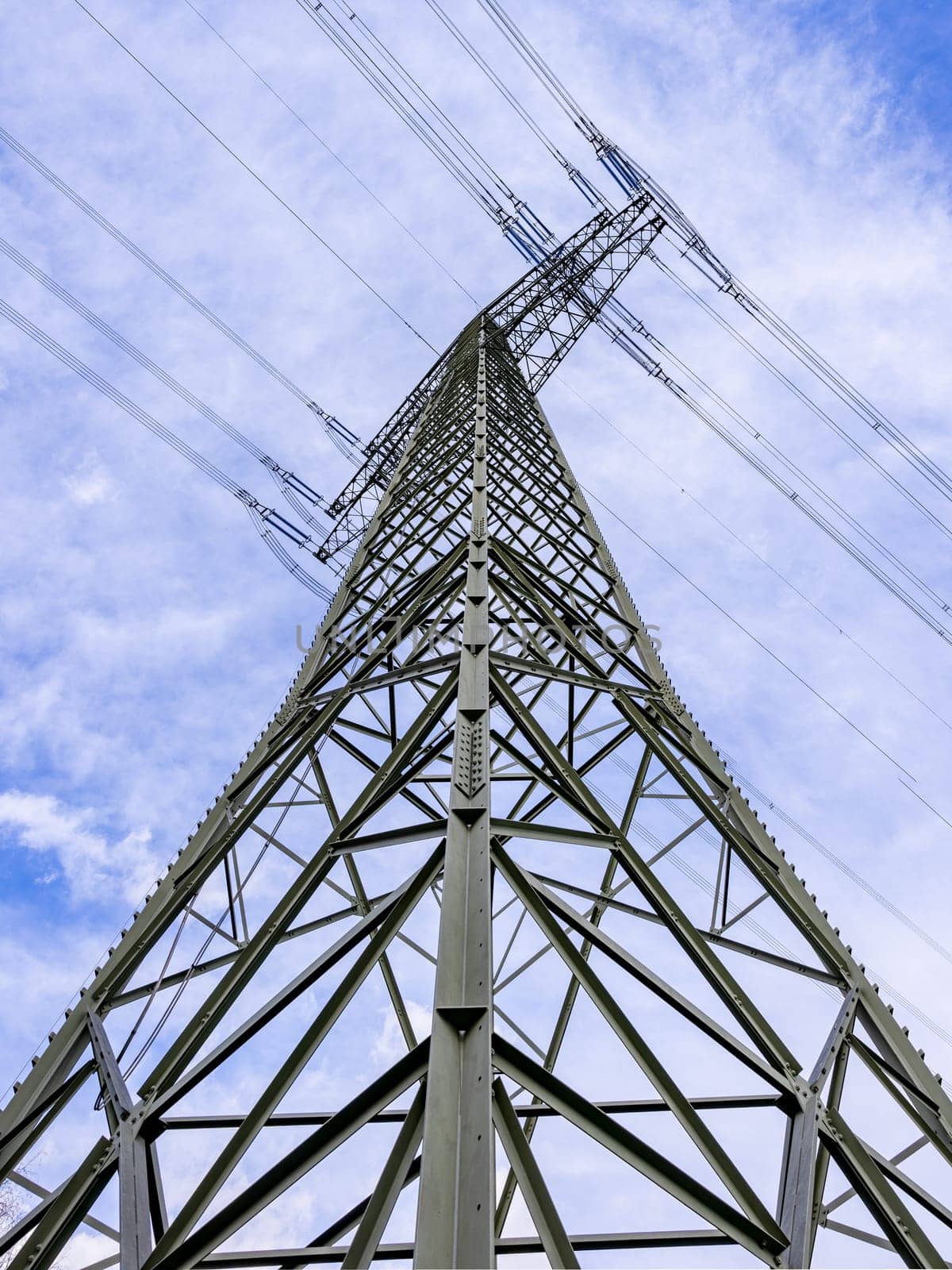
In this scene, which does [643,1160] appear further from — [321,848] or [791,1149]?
[321,848]

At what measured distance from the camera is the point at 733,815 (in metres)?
6.66

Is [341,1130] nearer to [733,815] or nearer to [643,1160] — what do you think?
[643,1160]

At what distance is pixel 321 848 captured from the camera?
477 centimetres

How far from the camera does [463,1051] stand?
3014 mm

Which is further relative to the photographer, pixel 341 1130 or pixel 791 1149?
pixel 791 1149

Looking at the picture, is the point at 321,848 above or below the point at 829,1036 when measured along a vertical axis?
above

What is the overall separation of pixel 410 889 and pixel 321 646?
5.29m

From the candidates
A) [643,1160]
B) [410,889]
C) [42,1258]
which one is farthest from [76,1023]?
[643,1160]

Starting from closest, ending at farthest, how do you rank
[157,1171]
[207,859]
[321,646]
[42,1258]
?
[42,1258], [157,1171], [207,859], [321,646]

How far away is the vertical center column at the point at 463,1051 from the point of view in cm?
245

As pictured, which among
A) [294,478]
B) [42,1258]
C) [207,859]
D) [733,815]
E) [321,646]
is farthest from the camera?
[294,478]

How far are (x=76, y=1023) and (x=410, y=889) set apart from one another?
280 cm

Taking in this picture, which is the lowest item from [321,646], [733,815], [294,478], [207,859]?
[207,859]

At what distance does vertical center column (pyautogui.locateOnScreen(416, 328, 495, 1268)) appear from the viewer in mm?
2453
